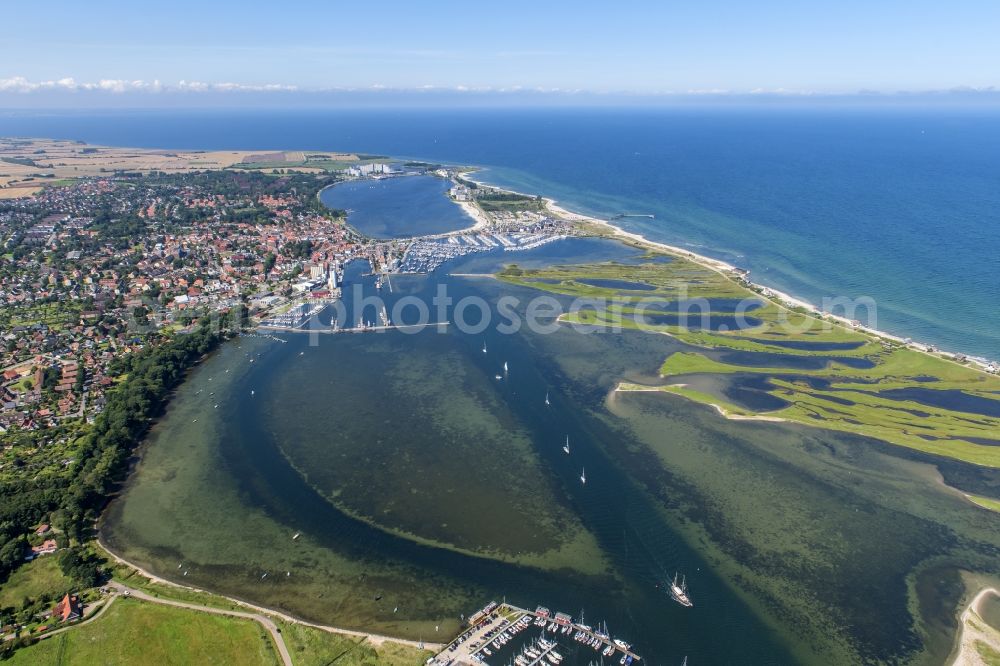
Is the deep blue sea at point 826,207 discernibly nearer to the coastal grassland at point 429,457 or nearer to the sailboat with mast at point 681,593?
the sailboat with mast at point 681,593

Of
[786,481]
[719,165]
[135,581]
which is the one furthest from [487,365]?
[719,165]

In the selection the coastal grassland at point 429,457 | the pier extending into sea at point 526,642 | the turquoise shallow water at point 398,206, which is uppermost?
the turquoise shallow water at point 398,206

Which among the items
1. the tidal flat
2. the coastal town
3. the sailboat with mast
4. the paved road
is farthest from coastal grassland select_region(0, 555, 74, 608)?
the sailboat with mast

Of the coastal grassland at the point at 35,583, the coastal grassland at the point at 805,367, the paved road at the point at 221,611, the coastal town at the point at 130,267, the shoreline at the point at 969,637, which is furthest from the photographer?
the coastal grassland at the point at 805,367

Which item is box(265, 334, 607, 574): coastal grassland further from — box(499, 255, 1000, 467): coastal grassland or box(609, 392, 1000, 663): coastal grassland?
box(499, 255, 1000, 467): coastal grassland

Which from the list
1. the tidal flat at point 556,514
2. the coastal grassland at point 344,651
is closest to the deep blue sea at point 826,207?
the tidal flat at point 556,514

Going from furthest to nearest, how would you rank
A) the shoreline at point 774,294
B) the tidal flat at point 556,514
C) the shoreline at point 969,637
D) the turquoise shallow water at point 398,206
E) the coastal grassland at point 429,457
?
1. the turquoise shallow water at point 398,206
2. the shoreline at point 774,294
3. the coastal grassland at point 429,457
4. the tidal flat at point 556,514
5. the shoreline at point 969,637

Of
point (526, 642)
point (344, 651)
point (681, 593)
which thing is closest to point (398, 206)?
point (344, 651)
